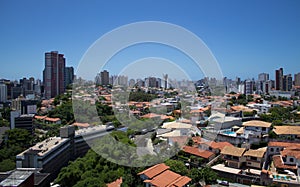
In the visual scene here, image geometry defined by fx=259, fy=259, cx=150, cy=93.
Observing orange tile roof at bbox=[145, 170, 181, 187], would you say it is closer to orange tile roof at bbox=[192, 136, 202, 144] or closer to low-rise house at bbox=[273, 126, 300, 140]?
orange tile roof at bbox=[192, 136, 202, 144]

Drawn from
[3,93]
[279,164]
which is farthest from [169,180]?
[3,93]

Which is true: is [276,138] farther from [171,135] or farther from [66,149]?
[66,149]

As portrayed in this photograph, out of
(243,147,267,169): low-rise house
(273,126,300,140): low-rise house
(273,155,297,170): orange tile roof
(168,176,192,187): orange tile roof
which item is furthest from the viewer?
(273,126,300,140): low-rise house

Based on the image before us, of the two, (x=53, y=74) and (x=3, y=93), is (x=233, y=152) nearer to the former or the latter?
(x=53, y=74)

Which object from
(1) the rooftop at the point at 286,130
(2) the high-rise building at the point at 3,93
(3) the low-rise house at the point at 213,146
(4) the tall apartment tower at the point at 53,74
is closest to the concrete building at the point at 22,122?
(3) the low-rise house at the point at 213,146

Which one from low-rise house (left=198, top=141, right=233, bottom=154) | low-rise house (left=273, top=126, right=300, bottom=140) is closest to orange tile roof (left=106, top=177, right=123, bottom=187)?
low-rise house (left=198, top=141, right=233, bottom=154)

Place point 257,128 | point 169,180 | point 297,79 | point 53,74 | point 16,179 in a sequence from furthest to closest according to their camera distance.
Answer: point 297,79 < point 53,74 < point 257,128 < point 169,180 < point 16,179

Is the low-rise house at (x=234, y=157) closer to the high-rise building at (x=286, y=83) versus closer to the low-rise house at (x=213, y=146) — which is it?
the low-rise house at (x=213, y=146)

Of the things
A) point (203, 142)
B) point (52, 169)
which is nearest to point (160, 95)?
point (203, 142)
